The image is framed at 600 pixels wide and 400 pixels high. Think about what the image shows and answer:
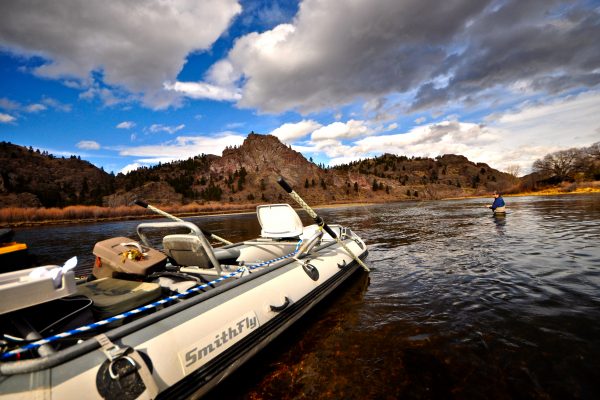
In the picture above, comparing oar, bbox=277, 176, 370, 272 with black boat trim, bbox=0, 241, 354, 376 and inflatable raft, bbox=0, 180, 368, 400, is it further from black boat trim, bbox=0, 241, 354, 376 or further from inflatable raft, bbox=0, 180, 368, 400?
black boat trim, bbox=0, 241, 354, 376

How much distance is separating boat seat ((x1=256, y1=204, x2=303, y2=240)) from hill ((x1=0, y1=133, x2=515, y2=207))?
98640 mm

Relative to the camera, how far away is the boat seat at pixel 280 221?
759 centimetres

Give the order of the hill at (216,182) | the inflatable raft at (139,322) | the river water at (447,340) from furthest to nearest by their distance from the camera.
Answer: the hill at (216,182), the river water at (447,340), the inflatable raft at (139,322)

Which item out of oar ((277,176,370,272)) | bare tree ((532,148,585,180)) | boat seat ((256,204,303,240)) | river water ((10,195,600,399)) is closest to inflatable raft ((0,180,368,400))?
oar ((277,176,370,272))

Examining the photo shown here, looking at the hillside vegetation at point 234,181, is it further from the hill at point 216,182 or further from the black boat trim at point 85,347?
the black boat trim at point 85,347

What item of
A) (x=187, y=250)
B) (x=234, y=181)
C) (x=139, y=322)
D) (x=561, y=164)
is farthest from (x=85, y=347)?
(x=234, y=181)

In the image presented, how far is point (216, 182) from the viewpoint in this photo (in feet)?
419

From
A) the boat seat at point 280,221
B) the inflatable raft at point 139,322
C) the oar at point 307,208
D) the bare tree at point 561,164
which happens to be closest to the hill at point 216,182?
the bare tree at point 561,164

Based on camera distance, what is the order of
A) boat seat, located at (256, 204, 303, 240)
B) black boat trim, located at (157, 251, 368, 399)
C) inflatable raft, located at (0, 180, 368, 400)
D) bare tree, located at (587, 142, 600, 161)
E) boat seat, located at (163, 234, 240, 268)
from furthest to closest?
bare tree, located at (587, 142, 600, 161) → boat seat, located at (256, 204, 303, 240) → boat seat, located at (163, 234, 240, 268) → black boat trim, located at (157, 251, 368, 399) → inflatable raft, located at (0, 180, 368, 400)

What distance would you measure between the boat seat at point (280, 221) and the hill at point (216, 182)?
324 feet

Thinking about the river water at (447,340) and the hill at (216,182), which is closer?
the river water at (447,340)

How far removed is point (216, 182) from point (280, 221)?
126m

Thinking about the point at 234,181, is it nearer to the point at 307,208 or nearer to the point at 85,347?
the point at 307,208

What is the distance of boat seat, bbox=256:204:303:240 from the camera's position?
299 inches
